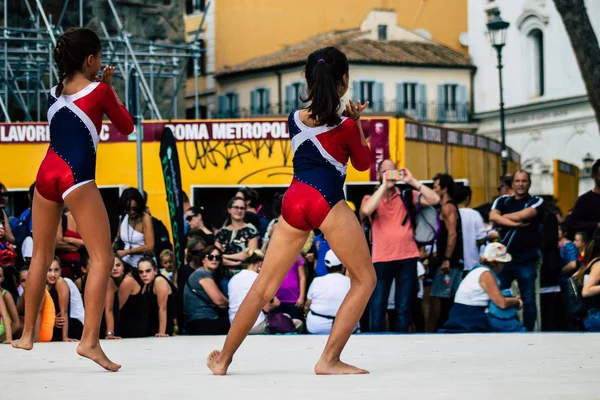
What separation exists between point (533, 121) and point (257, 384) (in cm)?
6181

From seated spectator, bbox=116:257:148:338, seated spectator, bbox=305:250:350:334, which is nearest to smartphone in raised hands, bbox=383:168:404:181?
seated spectator, bbox=305:250:350:334

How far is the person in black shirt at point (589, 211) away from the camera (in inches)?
551

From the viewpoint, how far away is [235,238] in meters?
14.5

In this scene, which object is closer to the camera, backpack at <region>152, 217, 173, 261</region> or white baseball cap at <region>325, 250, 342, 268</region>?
white baseball cap at <region>325, 250, 342, 268</region>

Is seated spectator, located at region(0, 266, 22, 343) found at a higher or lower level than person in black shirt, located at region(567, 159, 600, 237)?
lower

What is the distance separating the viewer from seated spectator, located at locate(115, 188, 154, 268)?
13961 millimetres

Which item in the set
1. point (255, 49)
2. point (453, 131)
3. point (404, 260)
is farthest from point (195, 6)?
point (404, 260)

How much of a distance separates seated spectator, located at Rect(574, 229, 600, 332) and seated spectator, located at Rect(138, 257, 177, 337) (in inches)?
152

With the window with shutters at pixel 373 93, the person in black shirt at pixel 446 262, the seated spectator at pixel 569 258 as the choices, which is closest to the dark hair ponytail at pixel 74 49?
the person in black shirt at pixel 446 262

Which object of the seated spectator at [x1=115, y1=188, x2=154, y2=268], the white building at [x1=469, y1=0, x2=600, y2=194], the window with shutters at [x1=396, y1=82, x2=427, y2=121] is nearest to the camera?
the seated spectator at [x1=115, y1=188, x2=154, y2=268]

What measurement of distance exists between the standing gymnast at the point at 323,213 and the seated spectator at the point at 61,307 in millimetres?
4703

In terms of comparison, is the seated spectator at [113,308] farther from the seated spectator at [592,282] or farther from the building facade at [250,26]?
the building facade at [250,26]

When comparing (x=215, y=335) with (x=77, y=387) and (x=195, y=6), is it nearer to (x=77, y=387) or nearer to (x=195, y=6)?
(x=77, y=387)

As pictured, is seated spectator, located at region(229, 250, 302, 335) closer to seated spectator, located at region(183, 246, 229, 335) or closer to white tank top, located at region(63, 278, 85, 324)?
seated spectator, located at region(183, 246, 229, 335)
